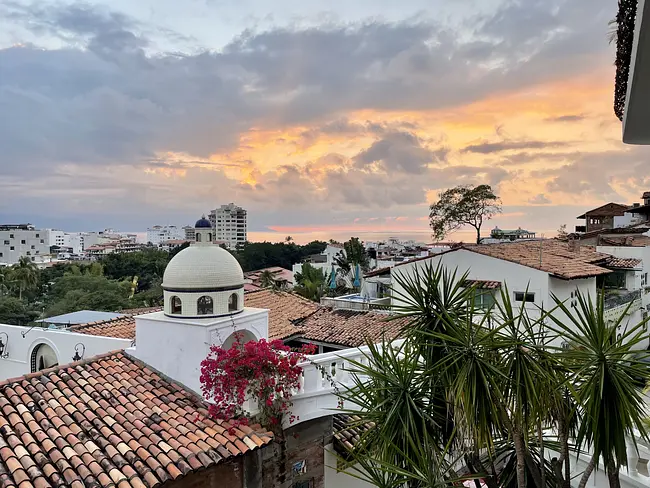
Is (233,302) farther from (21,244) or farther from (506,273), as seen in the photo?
(21,244)

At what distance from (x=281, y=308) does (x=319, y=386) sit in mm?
9872

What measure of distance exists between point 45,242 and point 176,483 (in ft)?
408

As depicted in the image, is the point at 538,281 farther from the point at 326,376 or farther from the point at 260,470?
the point at 260,470

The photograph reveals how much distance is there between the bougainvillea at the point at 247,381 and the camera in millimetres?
7512

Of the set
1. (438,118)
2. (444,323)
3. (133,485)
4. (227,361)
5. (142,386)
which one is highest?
(438,118)

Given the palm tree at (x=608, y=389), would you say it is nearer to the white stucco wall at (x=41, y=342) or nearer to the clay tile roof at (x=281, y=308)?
the white stucco wall at (x=41, y=342)

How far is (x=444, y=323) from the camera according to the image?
664cm

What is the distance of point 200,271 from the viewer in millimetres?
8727

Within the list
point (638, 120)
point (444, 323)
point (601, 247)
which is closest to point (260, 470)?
point (444, 323)

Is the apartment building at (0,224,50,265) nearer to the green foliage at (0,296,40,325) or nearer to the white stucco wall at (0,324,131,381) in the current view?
the green foliage at (0,296,40,325)

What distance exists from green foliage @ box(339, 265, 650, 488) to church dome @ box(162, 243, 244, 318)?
11.6 ft

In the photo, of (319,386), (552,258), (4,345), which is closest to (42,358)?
(4,345)

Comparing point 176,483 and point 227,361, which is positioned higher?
point 227,361

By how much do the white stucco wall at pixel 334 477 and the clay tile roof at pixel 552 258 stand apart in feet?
40.9
